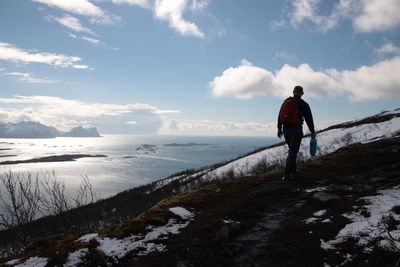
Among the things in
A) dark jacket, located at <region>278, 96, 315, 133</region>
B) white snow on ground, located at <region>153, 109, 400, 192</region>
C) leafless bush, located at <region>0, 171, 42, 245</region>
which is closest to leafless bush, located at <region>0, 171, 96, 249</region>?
leafless bush, located at <region>0, 171, 42, 245</region>

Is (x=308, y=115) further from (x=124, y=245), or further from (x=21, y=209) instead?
(x=21, y=209)

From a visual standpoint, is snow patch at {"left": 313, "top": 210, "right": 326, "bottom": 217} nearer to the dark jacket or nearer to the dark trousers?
the dark trousers

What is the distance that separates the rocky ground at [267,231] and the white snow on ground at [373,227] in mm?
19

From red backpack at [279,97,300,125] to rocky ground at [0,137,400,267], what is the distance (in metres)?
2.12

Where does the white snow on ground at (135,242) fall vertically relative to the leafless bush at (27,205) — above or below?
above

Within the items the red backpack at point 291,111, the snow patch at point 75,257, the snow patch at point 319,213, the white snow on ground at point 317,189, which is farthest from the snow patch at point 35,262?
the red backpack at point 291,111

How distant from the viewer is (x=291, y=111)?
887cm

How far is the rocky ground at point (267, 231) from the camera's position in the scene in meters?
4.18

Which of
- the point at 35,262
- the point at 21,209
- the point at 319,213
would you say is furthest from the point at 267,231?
the point at 21,209

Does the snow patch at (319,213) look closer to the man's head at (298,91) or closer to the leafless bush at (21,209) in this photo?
the man's head at (298,91)

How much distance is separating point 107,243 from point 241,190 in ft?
16.9

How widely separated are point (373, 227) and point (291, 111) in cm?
490

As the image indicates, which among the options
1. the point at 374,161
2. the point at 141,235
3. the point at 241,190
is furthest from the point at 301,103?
the point at 141,235

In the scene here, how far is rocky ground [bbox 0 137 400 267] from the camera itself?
4.18 meters
